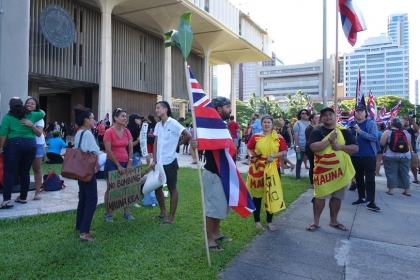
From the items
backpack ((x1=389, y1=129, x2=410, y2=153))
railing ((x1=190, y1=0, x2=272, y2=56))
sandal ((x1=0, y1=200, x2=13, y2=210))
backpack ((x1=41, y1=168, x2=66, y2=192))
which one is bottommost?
sandal ((x1=0, y1=200, x2=13, y2=210))

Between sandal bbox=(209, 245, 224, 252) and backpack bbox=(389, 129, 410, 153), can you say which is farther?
backpack bbox=(389, 129, 410, 153)

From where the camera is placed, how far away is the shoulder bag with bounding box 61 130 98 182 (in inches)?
150

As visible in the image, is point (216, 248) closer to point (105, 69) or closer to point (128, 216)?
point (128, 216)

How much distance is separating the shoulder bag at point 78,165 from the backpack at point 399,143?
6.57m

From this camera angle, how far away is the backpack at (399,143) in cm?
723

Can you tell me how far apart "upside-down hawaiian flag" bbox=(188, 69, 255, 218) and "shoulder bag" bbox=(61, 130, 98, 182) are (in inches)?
56.8

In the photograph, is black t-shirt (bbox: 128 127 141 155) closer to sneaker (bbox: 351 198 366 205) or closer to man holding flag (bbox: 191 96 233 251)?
man holding flag (bbox: 191 96 233 251)

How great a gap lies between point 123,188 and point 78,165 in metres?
1.11

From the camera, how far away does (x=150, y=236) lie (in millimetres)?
4113

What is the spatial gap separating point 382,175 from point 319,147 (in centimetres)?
713

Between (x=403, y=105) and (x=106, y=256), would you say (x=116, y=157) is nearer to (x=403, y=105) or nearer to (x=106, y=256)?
(x=106, y=256)

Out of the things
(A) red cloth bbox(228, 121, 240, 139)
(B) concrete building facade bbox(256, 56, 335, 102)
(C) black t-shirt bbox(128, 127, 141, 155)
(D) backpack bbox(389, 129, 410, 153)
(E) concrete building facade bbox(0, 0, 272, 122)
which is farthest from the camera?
(B) concrete building facade bbox(256, 56, 335, 102)

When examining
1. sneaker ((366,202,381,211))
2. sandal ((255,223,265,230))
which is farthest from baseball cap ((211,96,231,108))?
sneaker ((366,202,381,211))

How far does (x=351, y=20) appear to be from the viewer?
4.67 metres
